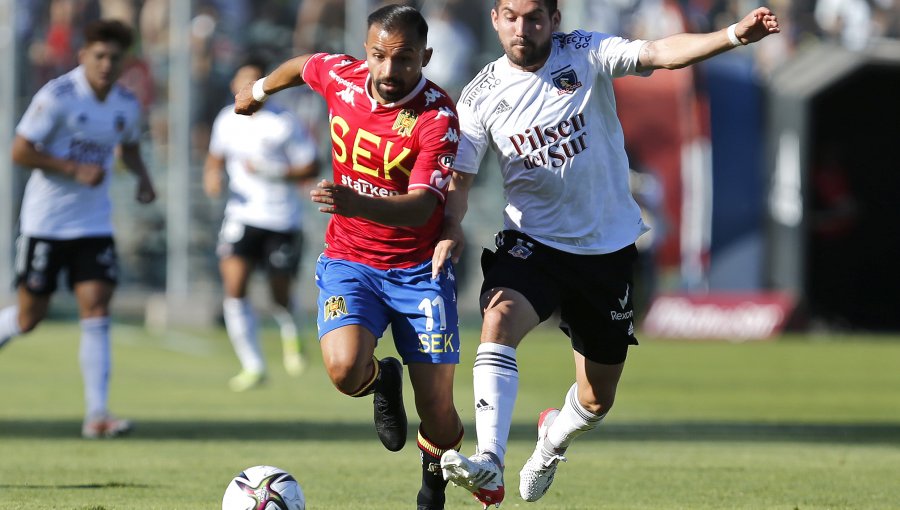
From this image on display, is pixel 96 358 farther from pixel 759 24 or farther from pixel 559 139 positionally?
pixel 759 24

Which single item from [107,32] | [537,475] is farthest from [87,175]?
[537,475]

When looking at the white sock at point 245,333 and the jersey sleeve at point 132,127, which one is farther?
the white sock at point 245,333

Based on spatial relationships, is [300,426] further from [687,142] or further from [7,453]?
[687,142]

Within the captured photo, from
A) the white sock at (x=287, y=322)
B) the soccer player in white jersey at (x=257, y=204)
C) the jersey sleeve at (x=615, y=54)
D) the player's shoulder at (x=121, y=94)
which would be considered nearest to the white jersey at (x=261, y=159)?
the soccer player in white jersey at (x=257, y=204)

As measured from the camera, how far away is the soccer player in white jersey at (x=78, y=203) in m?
10.1

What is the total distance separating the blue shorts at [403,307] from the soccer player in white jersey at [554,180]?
0.59ft

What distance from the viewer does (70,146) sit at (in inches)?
405

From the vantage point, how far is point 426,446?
675 cm

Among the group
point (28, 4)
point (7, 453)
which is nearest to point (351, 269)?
point (7, 453)

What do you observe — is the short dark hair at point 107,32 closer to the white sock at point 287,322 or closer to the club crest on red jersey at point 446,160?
the club crest on red jersey at point 446,160

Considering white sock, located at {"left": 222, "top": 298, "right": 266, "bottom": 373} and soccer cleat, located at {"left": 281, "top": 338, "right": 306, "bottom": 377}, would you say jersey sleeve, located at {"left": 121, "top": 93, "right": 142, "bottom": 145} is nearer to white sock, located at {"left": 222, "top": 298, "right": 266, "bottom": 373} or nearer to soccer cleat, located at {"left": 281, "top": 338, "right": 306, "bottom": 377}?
white sock, located at {"left": 222, "top": 298, "right": 266, "bottom": 373}

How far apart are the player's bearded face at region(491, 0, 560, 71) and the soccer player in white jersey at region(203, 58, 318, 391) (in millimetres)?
7379

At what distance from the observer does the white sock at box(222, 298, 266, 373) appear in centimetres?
1388

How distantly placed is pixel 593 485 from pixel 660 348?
12406mm
